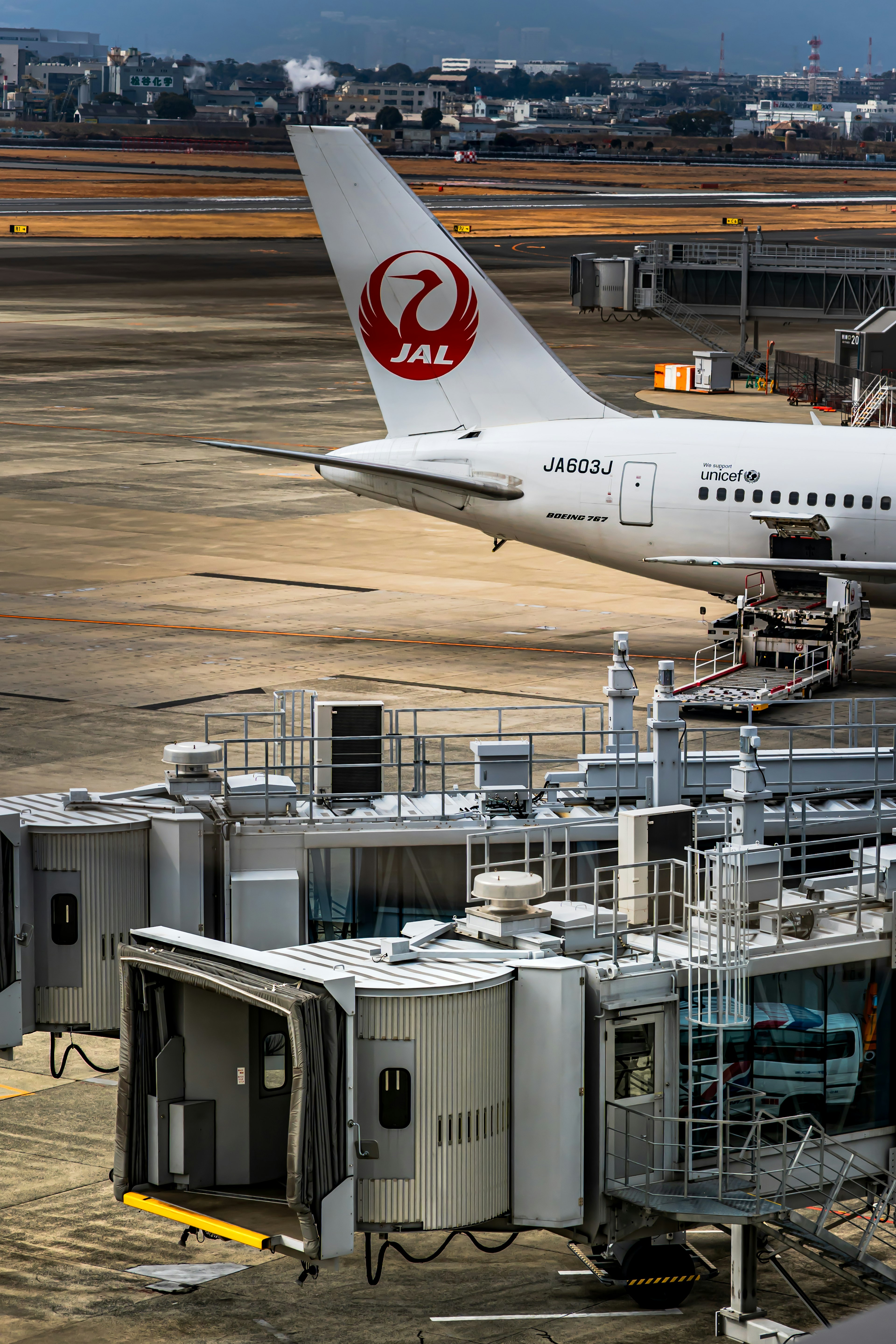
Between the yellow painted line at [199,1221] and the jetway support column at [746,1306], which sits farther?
the jetway support column at [746,1306]

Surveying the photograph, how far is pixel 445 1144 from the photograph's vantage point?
1684 centimetres

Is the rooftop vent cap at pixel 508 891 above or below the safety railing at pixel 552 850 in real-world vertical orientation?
above

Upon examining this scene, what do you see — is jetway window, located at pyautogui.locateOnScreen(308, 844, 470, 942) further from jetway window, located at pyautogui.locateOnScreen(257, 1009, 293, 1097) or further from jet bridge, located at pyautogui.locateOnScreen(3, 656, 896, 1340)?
jetway window, located at pyautogui.locateOnScreen(257, 1009, 293, 1097)

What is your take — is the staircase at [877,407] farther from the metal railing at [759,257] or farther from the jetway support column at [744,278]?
A: the jetway support column at [744,278]

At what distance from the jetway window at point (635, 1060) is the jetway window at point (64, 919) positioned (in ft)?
23.5

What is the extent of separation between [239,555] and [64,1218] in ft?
136

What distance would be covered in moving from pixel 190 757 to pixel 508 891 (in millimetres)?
7343

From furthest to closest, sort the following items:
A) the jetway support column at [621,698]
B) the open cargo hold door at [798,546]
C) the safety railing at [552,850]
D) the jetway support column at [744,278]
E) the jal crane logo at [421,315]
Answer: the jetway support column at [744,278]
the jal crane logo at [421,315]
the open cargo hold door at [798,546]
the jetway support column at [621,698]
the safety railing at [552,850]

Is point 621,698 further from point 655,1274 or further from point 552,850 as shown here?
point 655,1274

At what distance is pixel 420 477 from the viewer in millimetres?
47750

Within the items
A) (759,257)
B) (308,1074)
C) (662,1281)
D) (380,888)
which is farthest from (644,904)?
(759,257)

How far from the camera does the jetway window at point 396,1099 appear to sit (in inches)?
658

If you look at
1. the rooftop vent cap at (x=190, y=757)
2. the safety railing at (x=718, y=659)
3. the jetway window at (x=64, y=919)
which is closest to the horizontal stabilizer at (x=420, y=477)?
the safety railing at (x=718, y=659)

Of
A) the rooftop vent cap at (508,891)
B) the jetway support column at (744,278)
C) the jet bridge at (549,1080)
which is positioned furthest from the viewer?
the jetway support column at (744,278)
